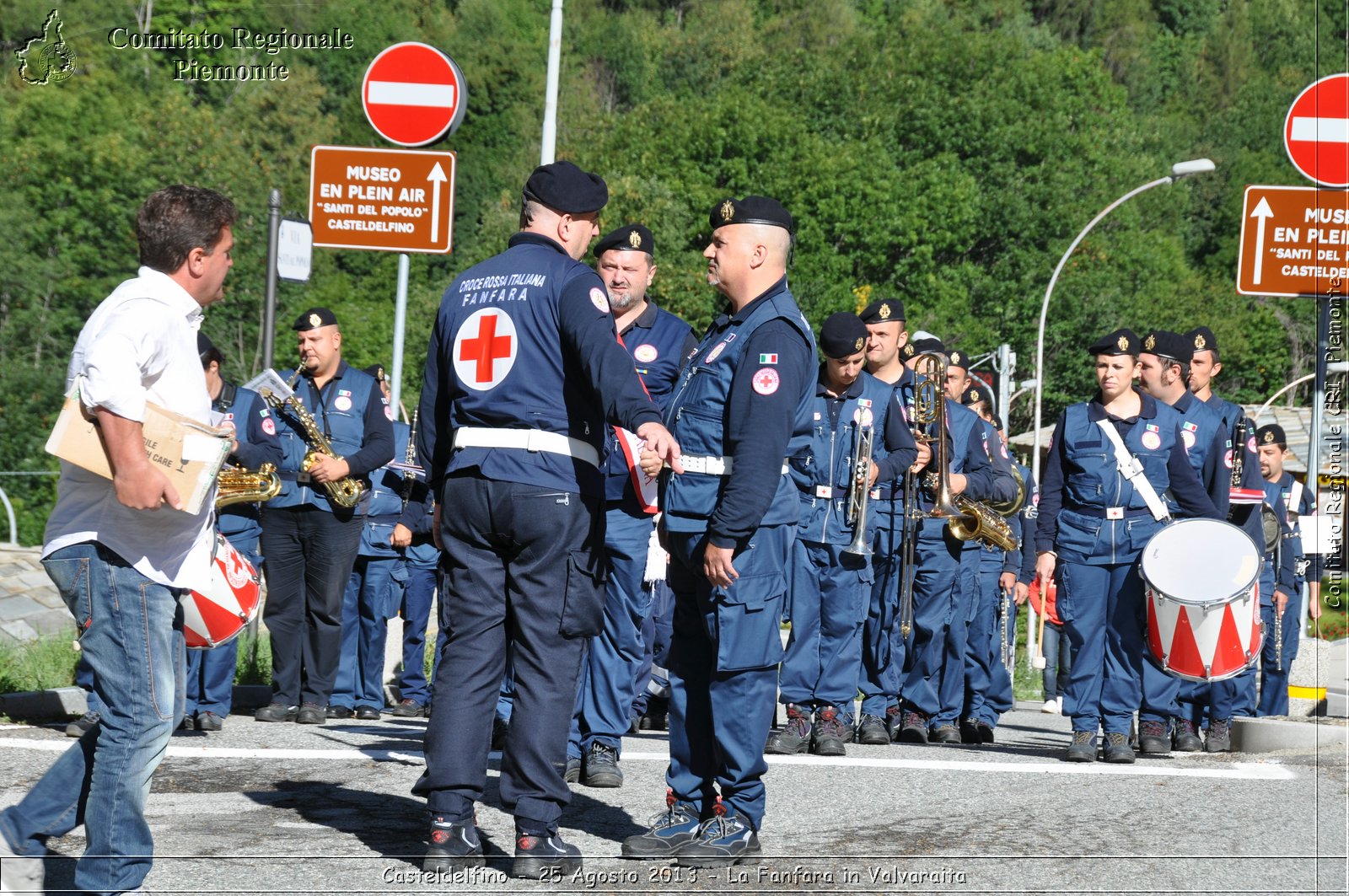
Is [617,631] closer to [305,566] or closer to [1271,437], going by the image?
[305,566]

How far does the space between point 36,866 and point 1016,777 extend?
4.62m

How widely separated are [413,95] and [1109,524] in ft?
31.9

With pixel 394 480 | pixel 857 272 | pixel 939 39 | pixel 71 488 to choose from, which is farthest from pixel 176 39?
pixel 71 488

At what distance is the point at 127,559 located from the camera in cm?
463

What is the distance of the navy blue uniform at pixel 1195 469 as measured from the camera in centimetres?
937

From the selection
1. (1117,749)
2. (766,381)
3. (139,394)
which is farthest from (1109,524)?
(139,394)

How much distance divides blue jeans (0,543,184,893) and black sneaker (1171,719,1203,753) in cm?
693

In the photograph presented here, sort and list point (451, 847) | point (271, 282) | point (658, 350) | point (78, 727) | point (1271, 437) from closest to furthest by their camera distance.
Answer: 1. point (451, 847)
2. point (658, 350)
3. point (78, 727)
4. point (271, 282)
5. point (1271, 437)

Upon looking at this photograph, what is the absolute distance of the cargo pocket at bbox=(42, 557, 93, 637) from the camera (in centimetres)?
462

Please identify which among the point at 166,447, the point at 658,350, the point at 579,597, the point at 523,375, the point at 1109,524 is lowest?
the point at 579,597

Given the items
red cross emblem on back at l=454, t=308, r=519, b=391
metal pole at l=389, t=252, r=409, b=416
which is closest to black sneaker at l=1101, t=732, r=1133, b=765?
red cross emblem on back at l=454, t=308, r=519, b=391

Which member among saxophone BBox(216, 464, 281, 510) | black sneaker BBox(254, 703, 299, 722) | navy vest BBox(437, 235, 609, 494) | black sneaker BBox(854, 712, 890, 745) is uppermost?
navy vest BBox(437, 235, 609, 494)

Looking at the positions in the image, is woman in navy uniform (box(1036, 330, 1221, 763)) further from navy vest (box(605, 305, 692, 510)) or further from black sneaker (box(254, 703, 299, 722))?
black sneaker (box(254, 703, 299, 722))

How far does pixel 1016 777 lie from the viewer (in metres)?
7.89
